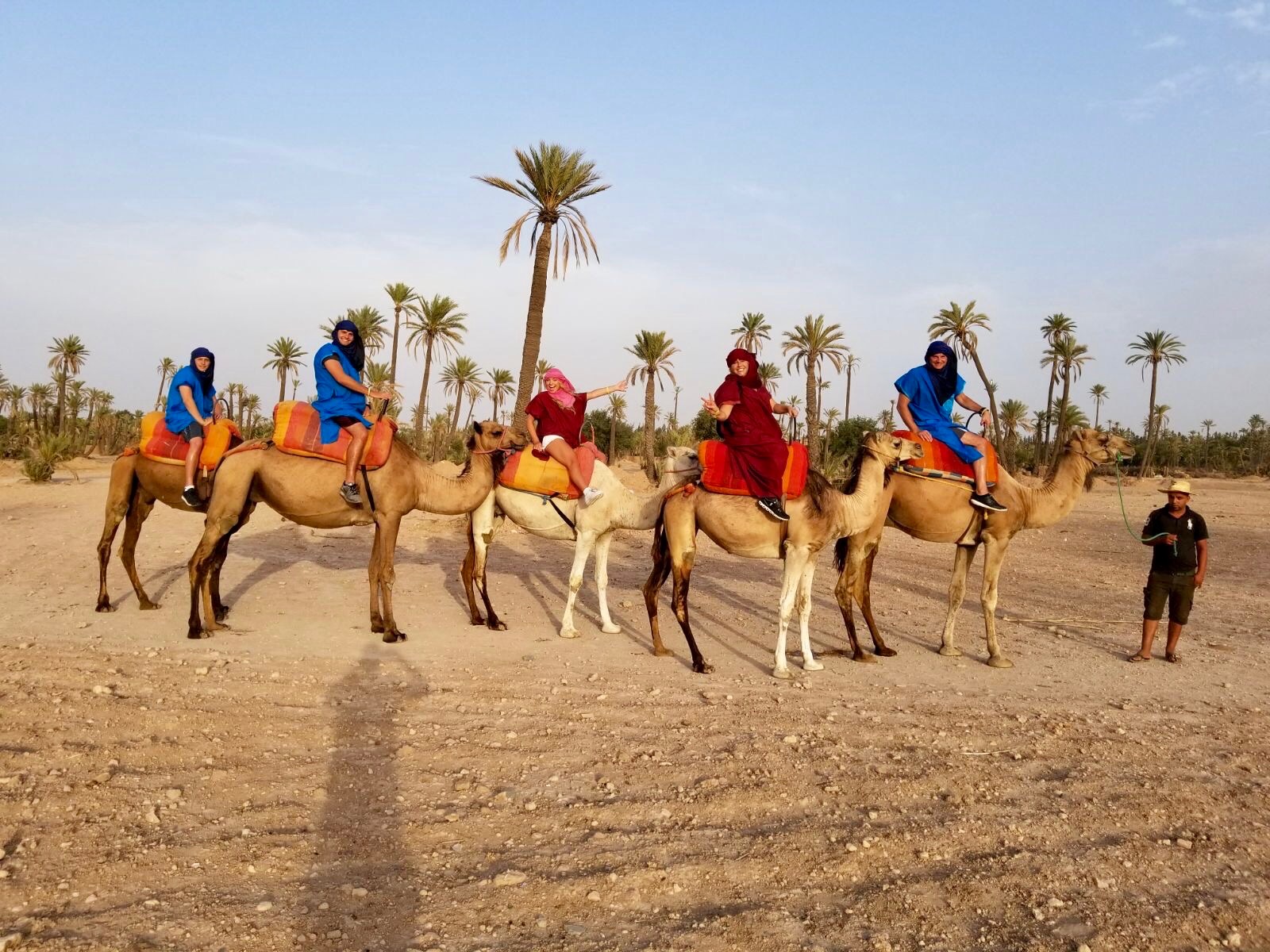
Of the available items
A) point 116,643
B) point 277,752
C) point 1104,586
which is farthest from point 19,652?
point 1104,586

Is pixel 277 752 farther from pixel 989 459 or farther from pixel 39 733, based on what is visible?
pixel 989 459

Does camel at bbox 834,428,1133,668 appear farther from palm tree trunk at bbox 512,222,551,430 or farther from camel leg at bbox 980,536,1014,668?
palm tree trunk at bbox 512,222,551,430

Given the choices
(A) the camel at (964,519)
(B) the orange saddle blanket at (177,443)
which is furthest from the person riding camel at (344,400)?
(A) the camel at (964,519)

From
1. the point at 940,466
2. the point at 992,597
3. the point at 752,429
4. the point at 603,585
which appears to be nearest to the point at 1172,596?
the point at 992,597

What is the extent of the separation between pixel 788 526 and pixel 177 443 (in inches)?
244

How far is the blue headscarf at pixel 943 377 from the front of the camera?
29.8 feet

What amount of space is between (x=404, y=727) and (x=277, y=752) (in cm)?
84

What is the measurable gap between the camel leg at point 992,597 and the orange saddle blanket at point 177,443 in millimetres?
7700

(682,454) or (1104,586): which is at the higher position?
(682,454)

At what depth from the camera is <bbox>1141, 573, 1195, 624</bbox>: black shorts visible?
340 inches

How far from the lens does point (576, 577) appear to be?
Answer: 9164 mm

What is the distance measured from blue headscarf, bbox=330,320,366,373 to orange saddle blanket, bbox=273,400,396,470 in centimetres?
63

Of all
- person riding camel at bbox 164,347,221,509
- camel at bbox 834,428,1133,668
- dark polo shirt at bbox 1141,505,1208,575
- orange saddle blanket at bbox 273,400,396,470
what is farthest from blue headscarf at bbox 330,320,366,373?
dark polo shirt at bbox 1141,505,1208,575

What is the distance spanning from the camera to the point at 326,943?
125 inches
